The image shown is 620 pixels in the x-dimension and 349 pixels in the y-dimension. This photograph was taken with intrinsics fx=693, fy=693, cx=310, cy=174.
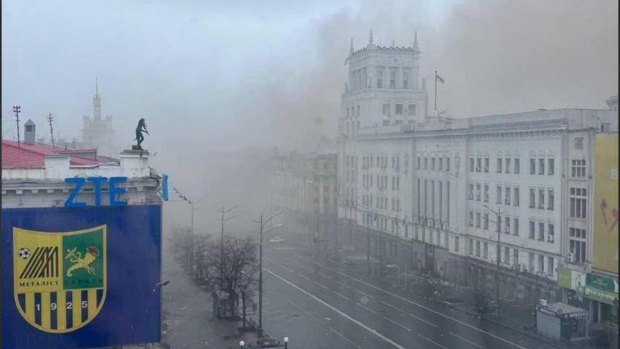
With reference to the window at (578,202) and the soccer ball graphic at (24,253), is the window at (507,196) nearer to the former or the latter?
the window at (578,202)

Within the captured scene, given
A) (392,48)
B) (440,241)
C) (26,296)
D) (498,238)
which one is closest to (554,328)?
(498,238)

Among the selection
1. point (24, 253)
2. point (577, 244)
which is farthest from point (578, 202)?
point (24, 253)

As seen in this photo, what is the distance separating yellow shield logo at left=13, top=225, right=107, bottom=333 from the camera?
26.9 feet

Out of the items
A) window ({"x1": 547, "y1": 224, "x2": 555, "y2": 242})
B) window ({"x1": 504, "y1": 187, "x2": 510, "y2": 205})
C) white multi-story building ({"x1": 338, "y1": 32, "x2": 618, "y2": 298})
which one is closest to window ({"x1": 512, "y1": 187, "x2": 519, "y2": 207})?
white multi-story building ({"x1": 338, "y1": 32, "x2": 618, "y2": 298})

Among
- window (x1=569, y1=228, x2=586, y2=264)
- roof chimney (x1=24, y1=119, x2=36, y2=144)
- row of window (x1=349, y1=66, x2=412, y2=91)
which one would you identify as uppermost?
row of window (x1=349, y1=66, x2=412, y2=91)

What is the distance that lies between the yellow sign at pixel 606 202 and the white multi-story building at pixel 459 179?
689 cm

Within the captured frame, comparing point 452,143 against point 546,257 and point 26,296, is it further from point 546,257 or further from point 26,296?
point 26,296

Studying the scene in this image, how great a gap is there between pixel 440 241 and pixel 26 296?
12.1 metres

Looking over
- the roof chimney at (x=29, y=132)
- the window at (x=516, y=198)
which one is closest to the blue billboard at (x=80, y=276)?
the roof chimney at (x=29, y=132)

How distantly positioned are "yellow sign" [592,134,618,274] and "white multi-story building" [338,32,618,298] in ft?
22.6

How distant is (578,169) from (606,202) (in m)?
11.6

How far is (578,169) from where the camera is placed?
1312 cm

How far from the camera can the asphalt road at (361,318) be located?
11.8 metres

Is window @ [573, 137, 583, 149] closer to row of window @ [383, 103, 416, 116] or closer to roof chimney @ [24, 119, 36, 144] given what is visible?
roof chimney @ [24, 119, 36, 144]
